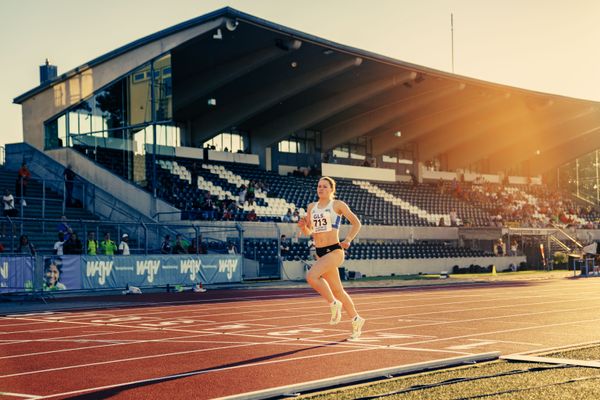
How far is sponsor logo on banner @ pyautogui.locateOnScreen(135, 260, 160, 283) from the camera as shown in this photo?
84.8ft

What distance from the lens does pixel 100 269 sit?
24625 millimetres

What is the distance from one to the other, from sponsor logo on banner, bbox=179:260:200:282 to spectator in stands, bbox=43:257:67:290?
4.84 metres

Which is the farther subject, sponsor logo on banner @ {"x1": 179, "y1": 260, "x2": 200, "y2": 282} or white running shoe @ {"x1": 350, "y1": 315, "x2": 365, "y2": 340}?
sponsor logo on banner @ {"x1": 179, "y1": 260, "x2": 200, "y2": 282}

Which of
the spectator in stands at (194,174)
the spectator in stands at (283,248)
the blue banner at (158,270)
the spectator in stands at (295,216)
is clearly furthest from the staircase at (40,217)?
the spectator in stands at (295,216)

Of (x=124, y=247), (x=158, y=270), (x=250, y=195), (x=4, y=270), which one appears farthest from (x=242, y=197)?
(x=4, y=270)

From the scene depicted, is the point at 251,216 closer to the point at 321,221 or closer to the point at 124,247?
the point at 124,247

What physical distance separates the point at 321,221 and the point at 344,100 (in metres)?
36.3

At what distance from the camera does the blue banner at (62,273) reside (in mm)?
22781

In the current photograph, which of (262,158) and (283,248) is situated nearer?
Result: (283,248)

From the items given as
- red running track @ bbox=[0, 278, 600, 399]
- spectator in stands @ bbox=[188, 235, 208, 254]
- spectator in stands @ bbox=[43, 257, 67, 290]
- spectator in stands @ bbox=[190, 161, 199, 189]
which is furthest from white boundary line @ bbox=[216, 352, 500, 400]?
spectator in stands @ bbox=[190, 161, 199, 189]

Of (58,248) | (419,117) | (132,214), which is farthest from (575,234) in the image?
(58,248)

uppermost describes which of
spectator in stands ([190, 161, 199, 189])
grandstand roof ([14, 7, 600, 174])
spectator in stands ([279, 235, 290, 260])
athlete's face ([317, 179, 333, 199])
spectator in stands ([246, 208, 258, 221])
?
grandstand roof ([14, 7, 600, 174])

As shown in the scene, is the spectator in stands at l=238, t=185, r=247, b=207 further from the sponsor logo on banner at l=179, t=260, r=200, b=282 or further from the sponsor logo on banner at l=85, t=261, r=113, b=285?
the sponsor logo on banner at l=85, t=261, r=113, b=285

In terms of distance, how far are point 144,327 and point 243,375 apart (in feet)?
20.4
